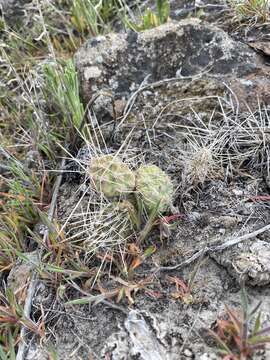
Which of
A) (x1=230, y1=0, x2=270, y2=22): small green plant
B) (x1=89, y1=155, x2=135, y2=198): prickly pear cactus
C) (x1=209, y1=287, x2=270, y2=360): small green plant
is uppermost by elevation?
(x1=230, y1=0, x2=270, y2=22): small green plant

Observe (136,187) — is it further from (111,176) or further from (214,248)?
(214,248)

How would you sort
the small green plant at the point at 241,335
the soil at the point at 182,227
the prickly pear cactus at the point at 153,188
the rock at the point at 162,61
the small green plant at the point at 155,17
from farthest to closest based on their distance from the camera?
1. the small green plant at the point at 155,17
2. the rock at the point at 162,61
3. the prickly pear cactus at the point at 153,188
4. the soil at the point at 182,227
5. the small green plant at the point at 241,335

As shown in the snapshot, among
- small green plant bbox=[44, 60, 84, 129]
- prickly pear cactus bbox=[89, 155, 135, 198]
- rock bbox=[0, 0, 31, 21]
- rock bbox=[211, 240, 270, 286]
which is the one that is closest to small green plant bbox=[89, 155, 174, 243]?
prickly pear cactus bbox=[89, 155, 135, 198]

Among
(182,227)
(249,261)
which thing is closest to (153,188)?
(182,227)

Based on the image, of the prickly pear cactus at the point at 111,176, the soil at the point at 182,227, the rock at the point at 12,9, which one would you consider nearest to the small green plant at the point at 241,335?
the soil at the point at 182,227

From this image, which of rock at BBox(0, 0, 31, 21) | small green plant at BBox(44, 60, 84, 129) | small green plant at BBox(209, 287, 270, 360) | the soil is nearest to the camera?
small green plant at BBox(209, 287, 270, 360)

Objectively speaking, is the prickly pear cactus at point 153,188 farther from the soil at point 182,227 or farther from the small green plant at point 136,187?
the soil at point 182,227

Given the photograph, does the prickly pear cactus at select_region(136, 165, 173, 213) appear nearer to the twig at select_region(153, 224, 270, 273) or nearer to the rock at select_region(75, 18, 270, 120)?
the twig at select_region(153, 224, 270, 273)
